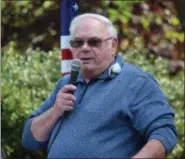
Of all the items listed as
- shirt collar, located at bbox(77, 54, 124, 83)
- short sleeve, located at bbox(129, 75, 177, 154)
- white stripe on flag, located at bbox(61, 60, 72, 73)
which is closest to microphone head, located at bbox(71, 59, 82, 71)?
shirt collar, located at bbox(77, 54, 124, 83)

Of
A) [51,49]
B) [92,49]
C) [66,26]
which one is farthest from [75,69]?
[51,49]

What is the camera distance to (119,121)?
4664mm

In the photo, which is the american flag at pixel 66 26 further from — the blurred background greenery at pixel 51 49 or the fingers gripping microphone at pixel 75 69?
the fingers gripping microphone at pixel 75 69

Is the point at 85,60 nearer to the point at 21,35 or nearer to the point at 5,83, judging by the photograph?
the point at 5,83

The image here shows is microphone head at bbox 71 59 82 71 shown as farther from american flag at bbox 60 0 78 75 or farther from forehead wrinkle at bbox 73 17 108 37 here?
american flag at bbox 60 0 78 75

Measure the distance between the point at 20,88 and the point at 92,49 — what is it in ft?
12.7

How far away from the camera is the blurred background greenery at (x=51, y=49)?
8297mm

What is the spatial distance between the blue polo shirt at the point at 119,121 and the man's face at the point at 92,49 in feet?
0.47

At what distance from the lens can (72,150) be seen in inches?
185

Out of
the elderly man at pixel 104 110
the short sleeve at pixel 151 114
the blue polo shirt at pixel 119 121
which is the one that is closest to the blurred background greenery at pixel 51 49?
the elderly man at pixel 104 110

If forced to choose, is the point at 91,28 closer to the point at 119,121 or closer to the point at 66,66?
the point at 119,121

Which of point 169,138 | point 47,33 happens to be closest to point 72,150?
point 169,138

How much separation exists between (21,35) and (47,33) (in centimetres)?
49

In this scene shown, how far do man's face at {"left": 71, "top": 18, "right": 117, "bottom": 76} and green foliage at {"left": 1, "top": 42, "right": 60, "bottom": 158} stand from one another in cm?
327
